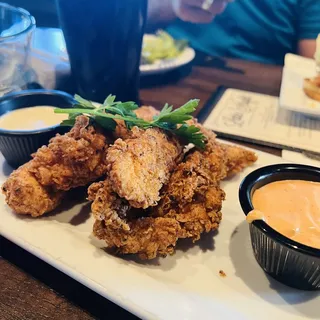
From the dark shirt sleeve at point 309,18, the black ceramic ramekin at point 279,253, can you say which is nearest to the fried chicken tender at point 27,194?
the black ceramic ramekin at point 279,253

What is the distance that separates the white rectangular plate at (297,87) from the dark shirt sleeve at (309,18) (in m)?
0.81

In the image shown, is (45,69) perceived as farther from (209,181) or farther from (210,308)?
(210,308)

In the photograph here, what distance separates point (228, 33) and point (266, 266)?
2.89 metres

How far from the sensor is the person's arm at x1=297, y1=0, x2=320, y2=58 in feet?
11.3

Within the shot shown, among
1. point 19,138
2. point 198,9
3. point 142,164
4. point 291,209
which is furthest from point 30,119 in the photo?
point 198,9

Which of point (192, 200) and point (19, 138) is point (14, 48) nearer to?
point (19, 138)

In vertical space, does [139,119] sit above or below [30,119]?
above

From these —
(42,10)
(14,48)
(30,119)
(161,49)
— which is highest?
(14,48)

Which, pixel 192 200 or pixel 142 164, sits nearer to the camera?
pixel 142 164

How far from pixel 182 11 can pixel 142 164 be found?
7.88ft

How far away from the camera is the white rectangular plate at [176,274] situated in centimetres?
116

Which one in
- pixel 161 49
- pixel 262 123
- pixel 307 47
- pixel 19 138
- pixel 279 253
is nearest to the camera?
pixel 279 253

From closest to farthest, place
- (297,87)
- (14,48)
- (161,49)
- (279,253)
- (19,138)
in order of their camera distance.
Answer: (279,253)
(19,138)
(14,48)
(297,87)
(161,49)

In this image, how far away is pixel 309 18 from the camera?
349 cm
